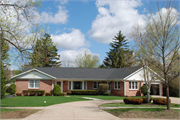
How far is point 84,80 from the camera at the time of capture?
32.4m

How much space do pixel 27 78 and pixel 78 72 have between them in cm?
962

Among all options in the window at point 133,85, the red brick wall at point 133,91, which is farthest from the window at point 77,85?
the window at point 133,85

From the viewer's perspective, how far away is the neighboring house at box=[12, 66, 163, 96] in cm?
2878

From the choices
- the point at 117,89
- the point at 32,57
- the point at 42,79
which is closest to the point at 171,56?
the point at 32,57

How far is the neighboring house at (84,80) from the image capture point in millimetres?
28781

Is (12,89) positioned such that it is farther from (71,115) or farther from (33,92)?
(71,115)

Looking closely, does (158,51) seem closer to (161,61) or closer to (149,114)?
(161,61)

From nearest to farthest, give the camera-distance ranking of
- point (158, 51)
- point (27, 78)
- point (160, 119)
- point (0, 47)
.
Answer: point (160, 119), point (0, 47), point (158, 51), point (27, 78)

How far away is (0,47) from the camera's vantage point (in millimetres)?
10859

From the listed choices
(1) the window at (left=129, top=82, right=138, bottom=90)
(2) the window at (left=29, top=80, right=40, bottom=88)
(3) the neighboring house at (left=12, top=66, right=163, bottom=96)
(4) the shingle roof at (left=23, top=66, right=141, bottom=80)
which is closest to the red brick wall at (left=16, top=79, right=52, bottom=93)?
(3) the neighboring house at (left=12, top=66, right=163, bottom=96)

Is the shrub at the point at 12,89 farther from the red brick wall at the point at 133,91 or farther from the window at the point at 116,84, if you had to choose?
the red brick wall at the point at 133,91

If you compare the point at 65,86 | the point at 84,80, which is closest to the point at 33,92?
the point at 65,86

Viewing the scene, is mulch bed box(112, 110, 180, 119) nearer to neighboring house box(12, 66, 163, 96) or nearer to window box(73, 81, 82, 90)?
neighboring house box(12, 66, 163, 96)

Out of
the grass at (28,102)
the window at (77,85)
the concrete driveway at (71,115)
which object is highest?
the window at (77,85)
